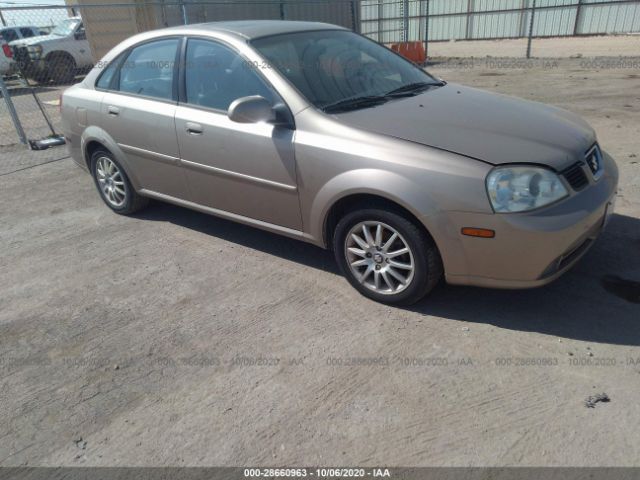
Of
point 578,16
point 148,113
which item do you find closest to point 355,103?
point 148,113

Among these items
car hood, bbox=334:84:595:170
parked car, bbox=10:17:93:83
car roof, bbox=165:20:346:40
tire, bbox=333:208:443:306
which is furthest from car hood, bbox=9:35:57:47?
tire, bbox=333:208:443:306

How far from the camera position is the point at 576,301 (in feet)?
10.4

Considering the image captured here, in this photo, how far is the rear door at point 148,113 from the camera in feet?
13.3

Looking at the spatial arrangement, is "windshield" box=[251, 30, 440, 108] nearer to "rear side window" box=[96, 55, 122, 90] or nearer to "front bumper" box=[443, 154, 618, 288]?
Result: "front bumper" box=[443, 154, 618, 288]

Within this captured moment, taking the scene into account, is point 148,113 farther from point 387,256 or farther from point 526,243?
point 526,243

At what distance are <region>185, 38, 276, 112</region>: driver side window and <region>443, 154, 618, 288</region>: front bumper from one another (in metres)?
1.61

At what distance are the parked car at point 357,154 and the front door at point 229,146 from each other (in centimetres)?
1

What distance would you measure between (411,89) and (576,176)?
1478 mm

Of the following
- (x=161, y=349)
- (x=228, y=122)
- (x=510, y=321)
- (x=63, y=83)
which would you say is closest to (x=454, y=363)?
(x=510, y=321)

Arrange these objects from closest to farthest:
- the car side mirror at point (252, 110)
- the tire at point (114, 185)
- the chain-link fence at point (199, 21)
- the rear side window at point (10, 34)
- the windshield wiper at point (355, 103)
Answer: the car side mirror at point (252, 110) → the windshield wiper at point (355, 103) → the tire at point (114, 185) → the chain-link fence at point (199, 21) → the rear side window at point (10, 34)

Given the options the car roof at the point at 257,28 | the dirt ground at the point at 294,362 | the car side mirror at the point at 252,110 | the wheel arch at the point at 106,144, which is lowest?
the dirt ground at the point at 294,362

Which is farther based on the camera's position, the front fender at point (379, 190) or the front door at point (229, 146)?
the front door at point (229, 146)

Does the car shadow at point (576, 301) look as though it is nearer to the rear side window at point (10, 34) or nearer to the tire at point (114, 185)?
the tire at point (114, 185)

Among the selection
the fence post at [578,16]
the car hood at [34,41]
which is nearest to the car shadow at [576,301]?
the car hood at [34,41]
